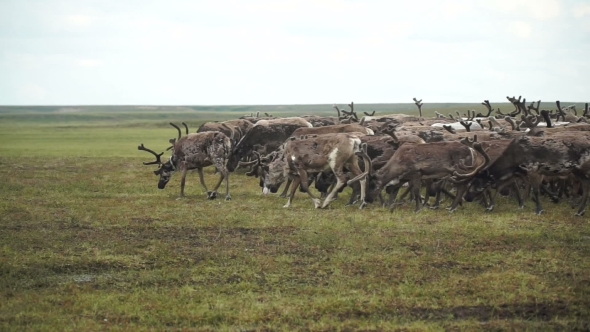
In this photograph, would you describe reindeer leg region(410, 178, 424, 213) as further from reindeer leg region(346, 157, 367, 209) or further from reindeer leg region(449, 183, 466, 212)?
reindeer leg region(346, 157, 367, 209)

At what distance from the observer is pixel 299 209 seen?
51.8ft

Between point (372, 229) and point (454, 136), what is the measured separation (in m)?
A: 5.01

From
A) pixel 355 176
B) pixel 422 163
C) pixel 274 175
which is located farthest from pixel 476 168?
pixel 274 175

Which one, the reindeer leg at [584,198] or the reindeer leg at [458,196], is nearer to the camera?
the reindeer leg at [584,198]

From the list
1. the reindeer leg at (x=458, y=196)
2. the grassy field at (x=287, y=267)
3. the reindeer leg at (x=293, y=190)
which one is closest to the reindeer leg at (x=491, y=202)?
the grassy field at (x=287, y=267)

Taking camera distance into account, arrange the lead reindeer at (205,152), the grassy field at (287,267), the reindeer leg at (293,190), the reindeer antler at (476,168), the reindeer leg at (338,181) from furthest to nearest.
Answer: the lead reindeer at (205,152) < the reindeer leg at (293,190) < the reindeer leg at (338,181) < the reindeer antler at (476,168) < the grassy field at (287,267)

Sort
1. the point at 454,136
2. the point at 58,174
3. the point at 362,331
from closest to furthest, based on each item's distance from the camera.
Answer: the point at 362,331
the point at 454,136
the point at 58,174

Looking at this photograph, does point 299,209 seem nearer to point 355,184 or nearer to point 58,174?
point 355,184

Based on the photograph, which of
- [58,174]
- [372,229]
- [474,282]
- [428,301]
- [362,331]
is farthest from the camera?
[58,174]

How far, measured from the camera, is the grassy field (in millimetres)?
8422

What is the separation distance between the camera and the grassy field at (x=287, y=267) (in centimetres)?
842

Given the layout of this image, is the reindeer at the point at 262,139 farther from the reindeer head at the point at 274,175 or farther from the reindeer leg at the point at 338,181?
the reindeer leg at the point at 338,181

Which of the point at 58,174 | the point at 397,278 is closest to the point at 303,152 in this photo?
the point at 397,278

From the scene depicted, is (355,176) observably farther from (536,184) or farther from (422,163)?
(536,184)
